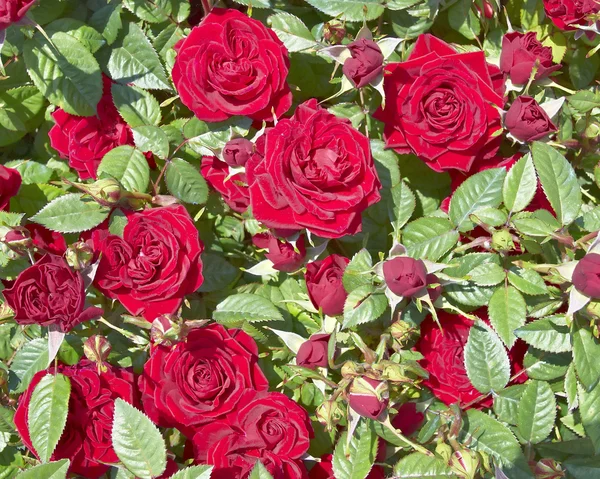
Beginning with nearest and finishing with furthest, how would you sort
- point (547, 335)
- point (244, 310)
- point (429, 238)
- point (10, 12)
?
1. point (10, 12)
2. point (547, 335)
3. point (429, 238)
4. point (244, 310)

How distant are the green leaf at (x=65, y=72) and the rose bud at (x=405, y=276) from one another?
3.44ft

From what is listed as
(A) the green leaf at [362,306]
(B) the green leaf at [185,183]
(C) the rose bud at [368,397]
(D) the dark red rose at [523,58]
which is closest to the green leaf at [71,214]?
(B) the green leaf at [185,183]

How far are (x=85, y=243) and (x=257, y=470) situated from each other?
0.72 metres

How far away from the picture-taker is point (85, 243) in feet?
5.34

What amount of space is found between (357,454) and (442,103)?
932 millimetres

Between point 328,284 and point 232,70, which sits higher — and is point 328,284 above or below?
below

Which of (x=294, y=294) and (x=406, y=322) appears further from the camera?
(x=294, y=294)

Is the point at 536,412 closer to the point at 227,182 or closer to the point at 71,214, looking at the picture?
the point at 227,182

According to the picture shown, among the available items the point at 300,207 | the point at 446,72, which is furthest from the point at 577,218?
the point at 300,207

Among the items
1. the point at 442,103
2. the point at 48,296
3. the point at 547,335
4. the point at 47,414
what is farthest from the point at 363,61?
the point at 47,414

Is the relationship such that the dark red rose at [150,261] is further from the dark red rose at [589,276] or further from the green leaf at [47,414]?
the dark red rose at [589,276]

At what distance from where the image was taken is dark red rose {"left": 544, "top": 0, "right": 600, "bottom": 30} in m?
1.78

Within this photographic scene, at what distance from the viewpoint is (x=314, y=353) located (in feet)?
5.07

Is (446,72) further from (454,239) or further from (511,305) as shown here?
(511,305)
